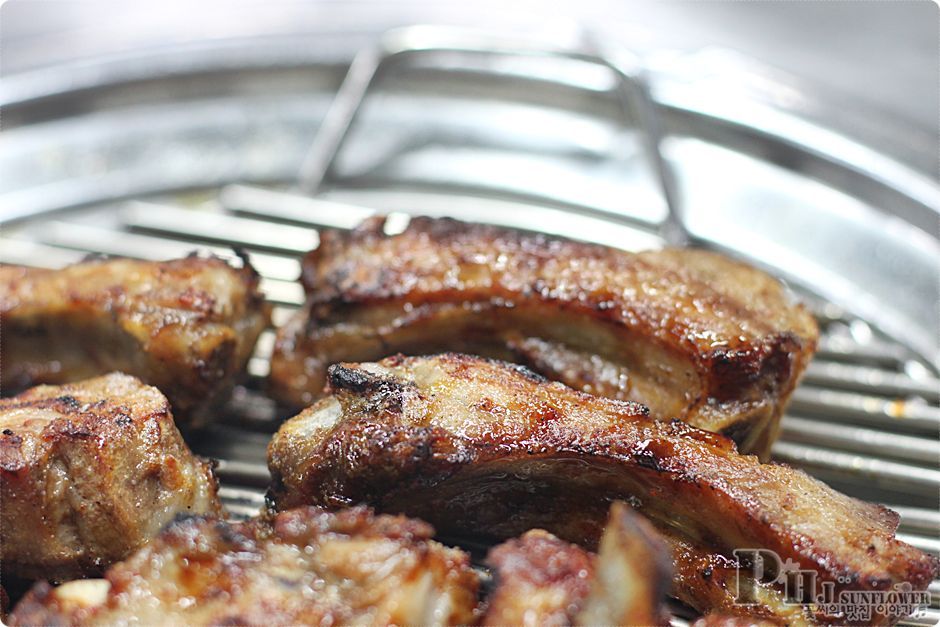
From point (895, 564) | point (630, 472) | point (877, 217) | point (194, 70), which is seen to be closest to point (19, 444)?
point (630, 472)

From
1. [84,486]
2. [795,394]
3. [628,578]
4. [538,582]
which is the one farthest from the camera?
[795,394]

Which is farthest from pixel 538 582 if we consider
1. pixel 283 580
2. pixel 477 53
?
pixel 477 53

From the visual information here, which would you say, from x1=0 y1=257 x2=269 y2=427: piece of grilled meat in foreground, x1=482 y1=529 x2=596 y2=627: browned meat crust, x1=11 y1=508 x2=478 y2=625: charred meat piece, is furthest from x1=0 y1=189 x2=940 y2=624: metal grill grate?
x1=482 y1=529 x2=596 y2=627: browned meat crust

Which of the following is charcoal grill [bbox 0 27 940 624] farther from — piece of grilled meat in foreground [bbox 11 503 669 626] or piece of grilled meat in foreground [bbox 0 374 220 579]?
piece of grilled meat in foreground [bbox 11 503 669 626]

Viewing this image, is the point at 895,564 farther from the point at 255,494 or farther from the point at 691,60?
the point at 691,60

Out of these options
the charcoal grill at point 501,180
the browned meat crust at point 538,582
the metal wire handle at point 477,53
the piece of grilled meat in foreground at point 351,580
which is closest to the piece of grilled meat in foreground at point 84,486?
the piece of grilled meat in foreground at point 351,580

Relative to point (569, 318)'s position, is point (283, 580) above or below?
below

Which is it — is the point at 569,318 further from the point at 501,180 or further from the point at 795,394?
the point at 501,180
